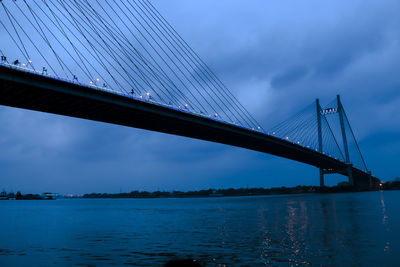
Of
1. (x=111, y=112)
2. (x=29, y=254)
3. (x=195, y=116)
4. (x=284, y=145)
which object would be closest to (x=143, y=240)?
(x=29, y=254)

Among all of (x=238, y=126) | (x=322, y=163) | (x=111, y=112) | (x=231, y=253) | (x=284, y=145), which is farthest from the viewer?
(x=322, y=163)

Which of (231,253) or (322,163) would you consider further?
(322,163)

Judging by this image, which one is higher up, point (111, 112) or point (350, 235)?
point (111, 112)

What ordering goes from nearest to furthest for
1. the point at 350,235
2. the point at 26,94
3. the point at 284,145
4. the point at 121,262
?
the point at 121,262 < the point at 350,235 < the point at 26,94 < the point at 284,145

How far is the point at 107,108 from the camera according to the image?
34719mm

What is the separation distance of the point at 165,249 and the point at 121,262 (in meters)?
A: 2.24

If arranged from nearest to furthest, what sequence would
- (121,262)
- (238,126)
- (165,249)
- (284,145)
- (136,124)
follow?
(121,262), (165,249), (136,124), (238,126), (284,145)

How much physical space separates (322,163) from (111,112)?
5180 cm

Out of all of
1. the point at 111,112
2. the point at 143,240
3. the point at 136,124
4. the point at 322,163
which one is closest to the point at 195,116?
the point at 136,124

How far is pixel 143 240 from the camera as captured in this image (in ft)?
49.0

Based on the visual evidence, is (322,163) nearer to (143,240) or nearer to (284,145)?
(284,145)

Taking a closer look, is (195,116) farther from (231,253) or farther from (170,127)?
(231,253)

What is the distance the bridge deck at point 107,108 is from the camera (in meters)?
28.0

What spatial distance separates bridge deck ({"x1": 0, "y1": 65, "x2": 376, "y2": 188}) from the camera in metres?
28.0
